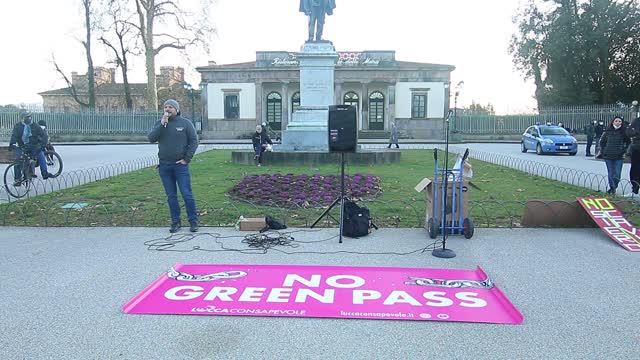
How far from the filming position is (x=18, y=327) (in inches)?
172

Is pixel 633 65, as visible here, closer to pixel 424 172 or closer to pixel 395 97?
pixel 395 97

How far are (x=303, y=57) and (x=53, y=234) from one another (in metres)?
13.9

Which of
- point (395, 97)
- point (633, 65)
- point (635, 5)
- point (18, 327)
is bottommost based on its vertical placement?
point (18, 327)

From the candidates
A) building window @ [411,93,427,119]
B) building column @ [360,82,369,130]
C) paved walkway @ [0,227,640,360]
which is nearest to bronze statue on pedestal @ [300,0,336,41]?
paved walkway @ [0,227,640,360]

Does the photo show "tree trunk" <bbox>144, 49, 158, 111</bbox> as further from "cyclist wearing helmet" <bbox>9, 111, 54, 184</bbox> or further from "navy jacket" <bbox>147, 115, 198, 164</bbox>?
"navy jacket" <bbox>147, 115, 198, 164</bbox>

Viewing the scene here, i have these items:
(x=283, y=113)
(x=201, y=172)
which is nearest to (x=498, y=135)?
(x=283, y=113)

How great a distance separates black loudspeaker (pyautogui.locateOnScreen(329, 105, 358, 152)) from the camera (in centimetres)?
771

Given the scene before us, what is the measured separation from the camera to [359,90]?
1962 inches

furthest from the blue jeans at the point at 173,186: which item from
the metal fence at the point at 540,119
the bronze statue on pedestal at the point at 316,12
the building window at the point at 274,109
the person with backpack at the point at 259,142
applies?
the building window at the point at 274,109

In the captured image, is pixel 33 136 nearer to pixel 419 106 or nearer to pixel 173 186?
pixel 173 186

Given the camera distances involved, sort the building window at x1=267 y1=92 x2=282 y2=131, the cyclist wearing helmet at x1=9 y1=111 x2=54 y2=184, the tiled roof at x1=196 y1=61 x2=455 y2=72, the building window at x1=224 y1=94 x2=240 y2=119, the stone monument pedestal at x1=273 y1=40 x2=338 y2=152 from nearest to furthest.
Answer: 1. the cyclist wearing helmet at x1=9 y1=111 x2=54 y2=184
2. the stone monument pedestal at x1=273 y1=40 x2=338 y2=152
3. the tiled roof at x1=196 y1=61 x2=455 y2=72
4. the building window at x1=224 y1=94 x2=240 y2=119
5. the building window at x1=267 y1=92 x2=282 y2=131

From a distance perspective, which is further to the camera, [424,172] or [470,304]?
[424,172]

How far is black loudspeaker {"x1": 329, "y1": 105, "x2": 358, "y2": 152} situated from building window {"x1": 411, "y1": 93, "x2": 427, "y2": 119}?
41.5 metres

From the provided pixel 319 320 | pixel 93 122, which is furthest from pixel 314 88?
pixel 93 122
